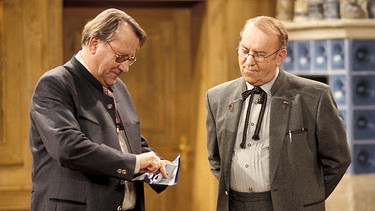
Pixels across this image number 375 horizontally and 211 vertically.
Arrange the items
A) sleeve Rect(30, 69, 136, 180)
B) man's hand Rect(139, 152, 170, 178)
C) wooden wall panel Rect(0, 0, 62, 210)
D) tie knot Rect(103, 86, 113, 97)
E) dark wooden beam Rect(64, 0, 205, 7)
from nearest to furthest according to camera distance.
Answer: sleeve Rect(30, 69, 136, 180)
man's hand Rect(139, 152, 170, 178)
tie knot Rect(103, 86, 113, 97)
wooden wall panel Rect(0, 0, 62, 210)
dark wooden beam Rect(64, 0, 205, 7)

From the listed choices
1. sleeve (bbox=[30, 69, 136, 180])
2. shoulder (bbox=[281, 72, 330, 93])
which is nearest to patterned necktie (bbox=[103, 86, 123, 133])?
sleeve (bbox=[30, 69, 136, 180])

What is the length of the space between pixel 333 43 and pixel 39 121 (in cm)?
271

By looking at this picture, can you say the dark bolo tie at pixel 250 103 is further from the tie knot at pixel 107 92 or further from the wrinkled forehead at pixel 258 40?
the tie knot at pixel 107 92

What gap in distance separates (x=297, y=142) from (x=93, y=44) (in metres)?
0.92

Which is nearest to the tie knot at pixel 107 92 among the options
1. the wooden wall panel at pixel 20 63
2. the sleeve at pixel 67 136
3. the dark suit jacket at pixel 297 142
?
the sleeve at pixel 67 136

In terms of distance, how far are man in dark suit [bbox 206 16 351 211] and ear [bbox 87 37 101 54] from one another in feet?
2.01

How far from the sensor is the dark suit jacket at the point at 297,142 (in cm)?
320

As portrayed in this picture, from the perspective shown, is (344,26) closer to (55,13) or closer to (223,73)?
(223,73)

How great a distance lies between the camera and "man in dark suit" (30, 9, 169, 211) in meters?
2.88

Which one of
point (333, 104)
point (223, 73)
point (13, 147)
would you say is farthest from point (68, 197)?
point (223, 73)

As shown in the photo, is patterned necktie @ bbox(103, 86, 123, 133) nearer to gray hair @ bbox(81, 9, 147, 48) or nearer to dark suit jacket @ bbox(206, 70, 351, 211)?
gray hair @ bbox(81, 9, 147, 48)

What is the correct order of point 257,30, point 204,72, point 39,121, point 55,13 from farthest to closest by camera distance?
1. point 204,72
2. point 55,13
3. point 257,30
4. point 39,121

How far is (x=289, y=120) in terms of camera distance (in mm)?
3240

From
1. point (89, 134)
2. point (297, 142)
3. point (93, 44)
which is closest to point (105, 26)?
point (93, 44)
